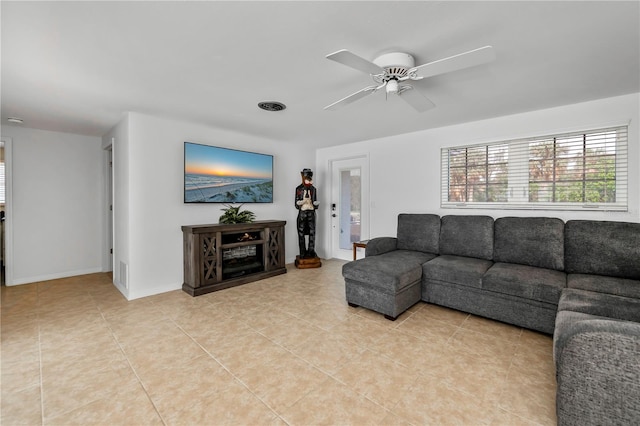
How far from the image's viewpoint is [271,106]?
3137mm

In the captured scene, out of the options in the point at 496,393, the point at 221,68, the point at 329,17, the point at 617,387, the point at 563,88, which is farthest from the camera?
the point at 563,88

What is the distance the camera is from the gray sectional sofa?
1283 mm

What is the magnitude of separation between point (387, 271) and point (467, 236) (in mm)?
1328

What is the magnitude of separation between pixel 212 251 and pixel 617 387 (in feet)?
12.2

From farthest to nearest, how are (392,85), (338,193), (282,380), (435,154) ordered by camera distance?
(338,193) < (435,154) < (392,85) < (282,380)

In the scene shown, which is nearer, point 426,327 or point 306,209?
point 426,327

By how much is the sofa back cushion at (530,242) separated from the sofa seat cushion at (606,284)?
1.03 feet

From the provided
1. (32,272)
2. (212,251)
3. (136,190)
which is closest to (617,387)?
(212,251)

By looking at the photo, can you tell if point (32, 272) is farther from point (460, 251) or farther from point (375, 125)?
point (460, 251)

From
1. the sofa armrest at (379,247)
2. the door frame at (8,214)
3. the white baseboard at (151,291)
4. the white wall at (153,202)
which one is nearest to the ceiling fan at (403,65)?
the sofa armrest at (379,247)

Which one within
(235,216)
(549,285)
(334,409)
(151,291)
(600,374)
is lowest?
(334,409)

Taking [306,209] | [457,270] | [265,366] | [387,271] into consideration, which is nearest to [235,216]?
[306,209]

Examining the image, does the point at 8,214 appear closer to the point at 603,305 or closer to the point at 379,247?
the point at 379,247

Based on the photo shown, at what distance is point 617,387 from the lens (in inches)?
49.5
